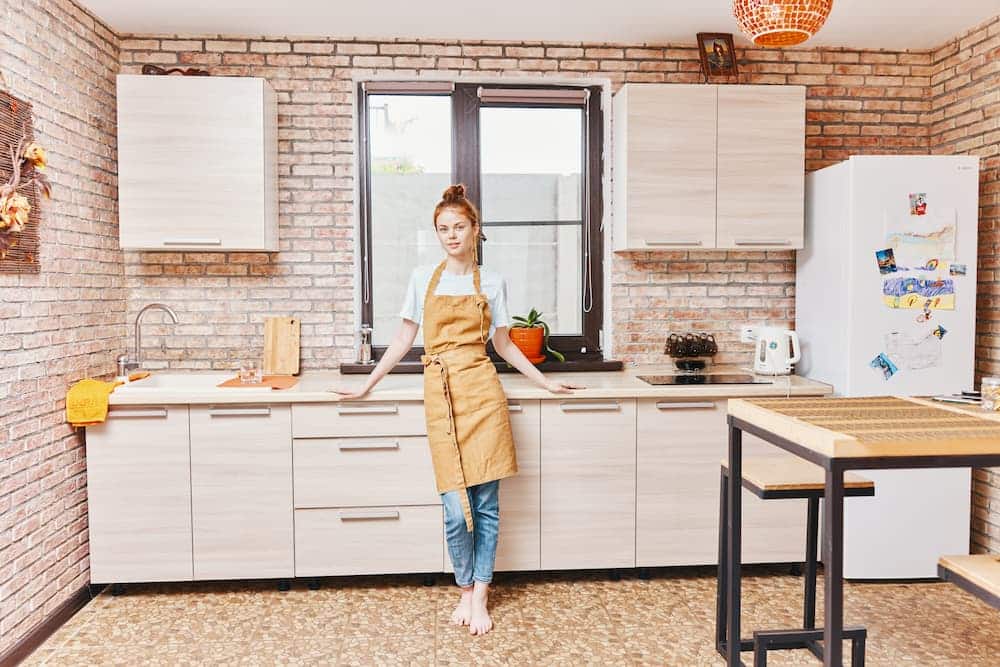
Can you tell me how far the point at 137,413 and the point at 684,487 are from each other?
7.83 ft

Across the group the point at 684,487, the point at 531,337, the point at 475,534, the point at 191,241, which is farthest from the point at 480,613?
the point at 191,241

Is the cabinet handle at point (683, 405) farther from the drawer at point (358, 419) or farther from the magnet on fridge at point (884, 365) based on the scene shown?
the drawer at point (358, 419)

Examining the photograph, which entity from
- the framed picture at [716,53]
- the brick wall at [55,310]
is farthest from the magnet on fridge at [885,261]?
the brick wall at [55,310]

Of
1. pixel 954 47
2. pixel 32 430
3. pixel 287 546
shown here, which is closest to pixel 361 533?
pixel 287 546

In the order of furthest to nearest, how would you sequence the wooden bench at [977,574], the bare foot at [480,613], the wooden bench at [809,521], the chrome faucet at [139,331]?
the chrome faucet at [139,331] < the bare foot at [480,613] < the wooden bench at [809,521] < the wooden bench at [977,574]

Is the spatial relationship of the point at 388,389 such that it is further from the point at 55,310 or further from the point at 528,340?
the point at 55,310

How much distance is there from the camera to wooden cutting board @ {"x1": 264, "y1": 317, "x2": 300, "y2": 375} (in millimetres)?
3707

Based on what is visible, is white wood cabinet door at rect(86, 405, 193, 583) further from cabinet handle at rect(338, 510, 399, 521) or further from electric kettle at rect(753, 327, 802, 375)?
electric kettle at rect(753, 327, 802, 375)

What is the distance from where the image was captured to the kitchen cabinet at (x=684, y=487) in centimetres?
334

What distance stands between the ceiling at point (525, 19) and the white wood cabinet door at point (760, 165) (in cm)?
40

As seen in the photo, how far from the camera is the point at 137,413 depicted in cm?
317

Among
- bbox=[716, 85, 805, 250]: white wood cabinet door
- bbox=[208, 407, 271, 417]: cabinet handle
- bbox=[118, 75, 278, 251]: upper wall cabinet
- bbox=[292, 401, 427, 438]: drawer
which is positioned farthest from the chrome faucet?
bbox=[716, 85, 805, 250]: white wood cabinet door

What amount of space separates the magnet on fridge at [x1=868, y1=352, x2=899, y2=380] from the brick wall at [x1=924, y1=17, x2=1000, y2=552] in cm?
58

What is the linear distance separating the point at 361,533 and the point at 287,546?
1.05 feet
